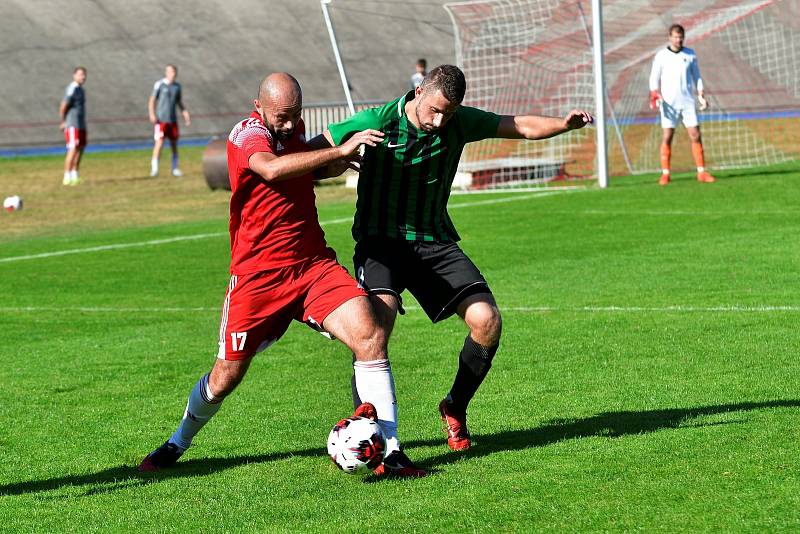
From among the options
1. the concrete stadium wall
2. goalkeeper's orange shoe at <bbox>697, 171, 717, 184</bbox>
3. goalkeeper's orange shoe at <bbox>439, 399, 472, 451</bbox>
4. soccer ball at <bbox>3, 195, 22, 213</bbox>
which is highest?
the concrete stadium wall

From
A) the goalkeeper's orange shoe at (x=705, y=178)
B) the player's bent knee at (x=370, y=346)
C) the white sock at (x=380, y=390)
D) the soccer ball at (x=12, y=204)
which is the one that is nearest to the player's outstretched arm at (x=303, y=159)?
the player's bent knee at (x=370, y=346)

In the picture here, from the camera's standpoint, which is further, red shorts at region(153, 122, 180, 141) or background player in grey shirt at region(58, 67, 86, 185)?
red shorts at region(153, 122, 180, 141)

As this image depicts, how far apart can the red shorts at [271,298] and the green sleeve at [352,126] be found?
706 mm

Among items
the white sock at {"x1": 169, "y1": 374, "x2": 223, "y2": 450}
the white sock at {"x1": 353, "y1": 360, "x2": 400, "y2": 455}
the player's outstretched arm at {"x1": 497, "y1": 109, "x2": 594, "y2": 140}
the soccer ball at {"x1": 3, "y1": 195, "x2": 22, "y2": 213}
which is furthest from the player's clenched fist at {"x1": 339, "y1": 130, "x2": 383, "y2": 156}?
the soccer ball at {"x1": 3, "y1": 195, "x2": 22, "y2": 213}

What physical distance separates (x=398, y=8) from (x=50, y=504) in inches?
1681

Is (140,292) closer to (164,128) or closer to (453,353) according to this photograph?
(453,353)

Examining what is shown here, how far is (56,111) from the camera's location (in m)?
40.0

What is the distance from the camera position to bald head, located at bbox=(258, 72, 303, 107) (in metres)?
6.12

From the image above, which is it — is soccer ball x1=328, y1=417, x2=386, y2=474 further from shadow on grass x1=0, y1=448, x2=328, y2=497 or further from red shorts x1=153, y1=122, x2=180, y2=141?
red shorts x1=153, y1=122, x2=180, y2=141

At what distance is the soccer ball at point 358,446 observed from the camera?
5918 mm

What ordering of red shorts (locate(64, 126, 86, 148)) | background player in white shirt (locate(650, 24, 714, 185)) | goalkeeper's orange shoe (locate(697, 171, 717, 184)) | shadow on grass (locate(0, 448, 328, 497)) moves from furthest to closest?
red shorts (locate(64, 126, 86, 148)) < goalkeeper's orange shoe (locate(697, 171, 717, 184)) < background player in white shirt (locate(650, 24, 714, 185)) < shadow on grass (locate(0, 448, 328, 497))

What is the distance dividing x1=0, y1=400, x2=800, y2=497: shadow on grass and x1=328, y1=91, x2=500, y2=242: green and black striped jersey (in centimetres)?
112

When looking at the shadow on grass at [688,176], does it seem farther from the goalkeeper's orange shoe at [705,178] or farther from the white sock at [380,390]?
the white sock at [380,390]

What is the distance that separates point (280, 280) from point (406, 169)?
0.92 meters
